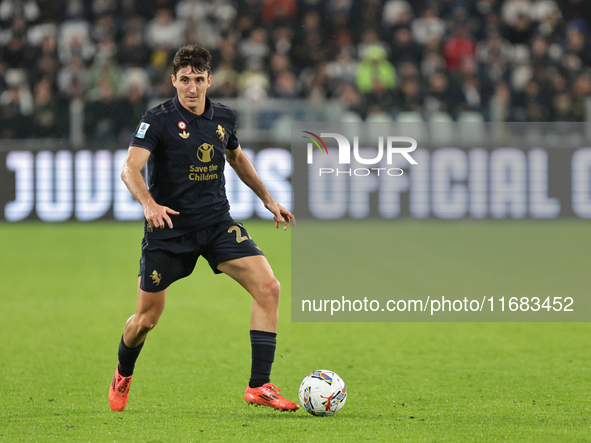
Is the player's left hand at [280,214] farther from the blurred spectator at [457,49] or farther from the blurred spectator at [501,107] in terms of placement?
the blurred spectator at [457,49]

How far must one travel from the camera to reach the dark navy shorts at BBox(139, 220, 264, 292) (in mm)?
4945

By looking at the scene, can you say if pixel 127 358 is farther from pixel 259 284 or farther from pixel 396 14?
pixel 396 14

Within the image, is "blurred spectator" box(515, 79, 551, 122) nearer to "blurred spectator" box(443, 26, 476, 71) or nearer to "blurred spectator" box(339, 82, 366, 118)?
"blurred spectator" box(443, 26, 476, 71)

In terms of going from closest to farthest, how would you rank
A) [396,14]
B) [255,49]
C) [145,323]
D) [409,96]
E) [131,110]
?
[145,323] → [131,110] → [409,96] → [255,49] → [396,14]

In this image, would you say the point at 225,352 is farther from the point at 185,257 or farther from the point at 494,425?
the point at 494,425

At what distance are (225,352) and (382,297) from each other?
8.81ft

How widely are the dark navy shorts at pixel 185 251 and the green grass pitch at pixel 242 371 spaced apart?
0.77 m

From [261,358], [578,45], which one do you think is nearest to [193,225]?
[261,358]

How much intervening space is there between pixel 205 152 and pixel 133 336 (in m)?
1.15

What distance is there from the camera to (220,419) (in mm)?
4766

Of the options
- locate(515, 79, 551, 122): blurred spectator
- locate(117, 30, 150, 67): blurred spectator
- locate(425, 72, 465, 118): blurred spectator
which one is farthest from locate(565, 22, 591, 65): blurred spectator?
locate(117, 30, 150, 67): blurred spectator

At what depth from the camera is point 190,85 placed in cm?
492

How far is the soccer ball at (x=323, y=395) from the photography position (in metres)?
4.81

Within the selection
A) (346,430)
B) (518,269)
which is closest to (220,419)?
(346,430)
